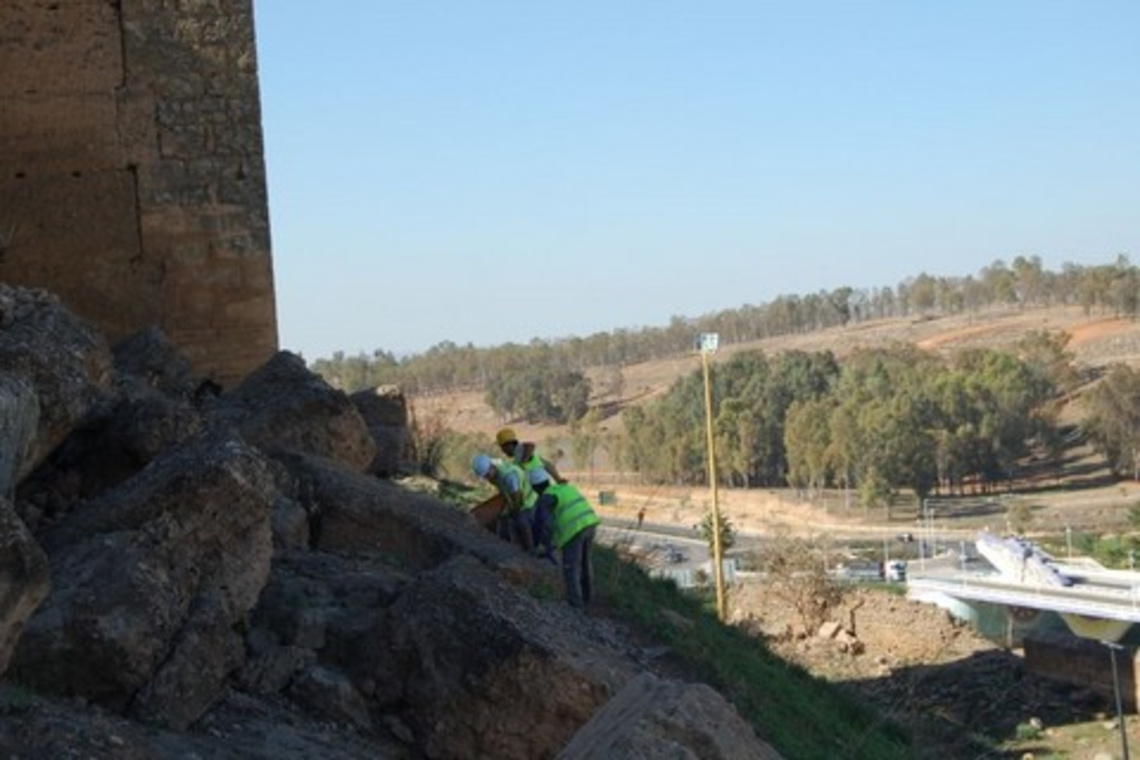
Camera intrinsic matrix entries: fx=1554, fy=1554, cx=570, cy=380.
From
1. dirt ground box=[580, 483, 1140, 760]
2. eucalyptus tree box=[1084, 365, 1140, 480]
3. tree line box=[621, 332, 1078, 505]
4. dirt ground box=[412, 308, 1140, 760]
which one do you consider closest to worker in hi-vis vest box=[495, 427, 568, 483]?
dirt ground box=[412, 308, 1140, 760]

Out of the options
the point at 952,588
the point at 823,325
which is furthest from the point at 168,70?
the point at 823,325

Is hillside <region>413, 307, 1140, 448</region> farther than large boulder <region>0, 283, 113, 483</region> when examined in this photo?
Yes

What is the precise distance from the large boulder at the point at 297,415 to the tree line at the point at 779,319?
230ft

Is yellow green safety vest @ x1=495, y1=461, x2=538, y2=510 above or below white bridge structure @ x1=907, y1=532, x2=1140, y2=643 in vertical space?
above

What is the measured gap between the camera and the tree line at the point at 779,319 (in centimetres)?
9219

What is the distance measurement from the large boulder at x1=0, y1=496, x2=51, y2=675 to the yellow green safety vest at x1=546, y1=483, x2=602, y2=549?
160 inches

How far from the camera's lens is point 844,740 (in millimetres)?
8773

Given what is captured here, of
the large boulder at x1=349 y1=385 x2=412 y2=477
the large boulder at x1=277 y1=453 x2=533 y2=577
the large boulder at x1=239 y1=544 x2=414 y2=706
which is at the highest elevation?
the large boulder at x1=349 y1=385 x2=412 y2=477

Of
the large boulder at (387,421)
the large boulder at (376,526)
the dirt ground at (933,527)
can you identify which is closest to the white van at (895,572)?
the dirt ground at (933,527)

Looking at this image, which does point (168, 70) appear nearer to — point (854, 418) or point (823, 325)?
point (854, 418)

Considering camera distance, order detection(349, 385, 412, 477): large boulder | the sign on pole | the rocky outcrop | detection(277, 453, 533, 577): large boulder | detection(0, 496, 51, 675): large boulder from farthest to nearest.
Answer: the sign on pole, detection(349, 385, 412, 477): large boulder, detection(277, 453, 533, 577): large boulder, the rocky outcrop, detection(0, 496, 51, 675): large boulder

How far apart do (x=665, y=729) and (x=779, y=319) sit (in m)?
127

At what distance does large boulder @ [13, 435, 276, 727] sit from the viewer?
391 cm

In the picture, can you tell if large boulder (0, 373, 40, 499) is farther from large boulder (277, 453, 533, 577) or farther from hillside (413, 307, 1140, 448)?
hillside (413, 307, 1140, 448)
